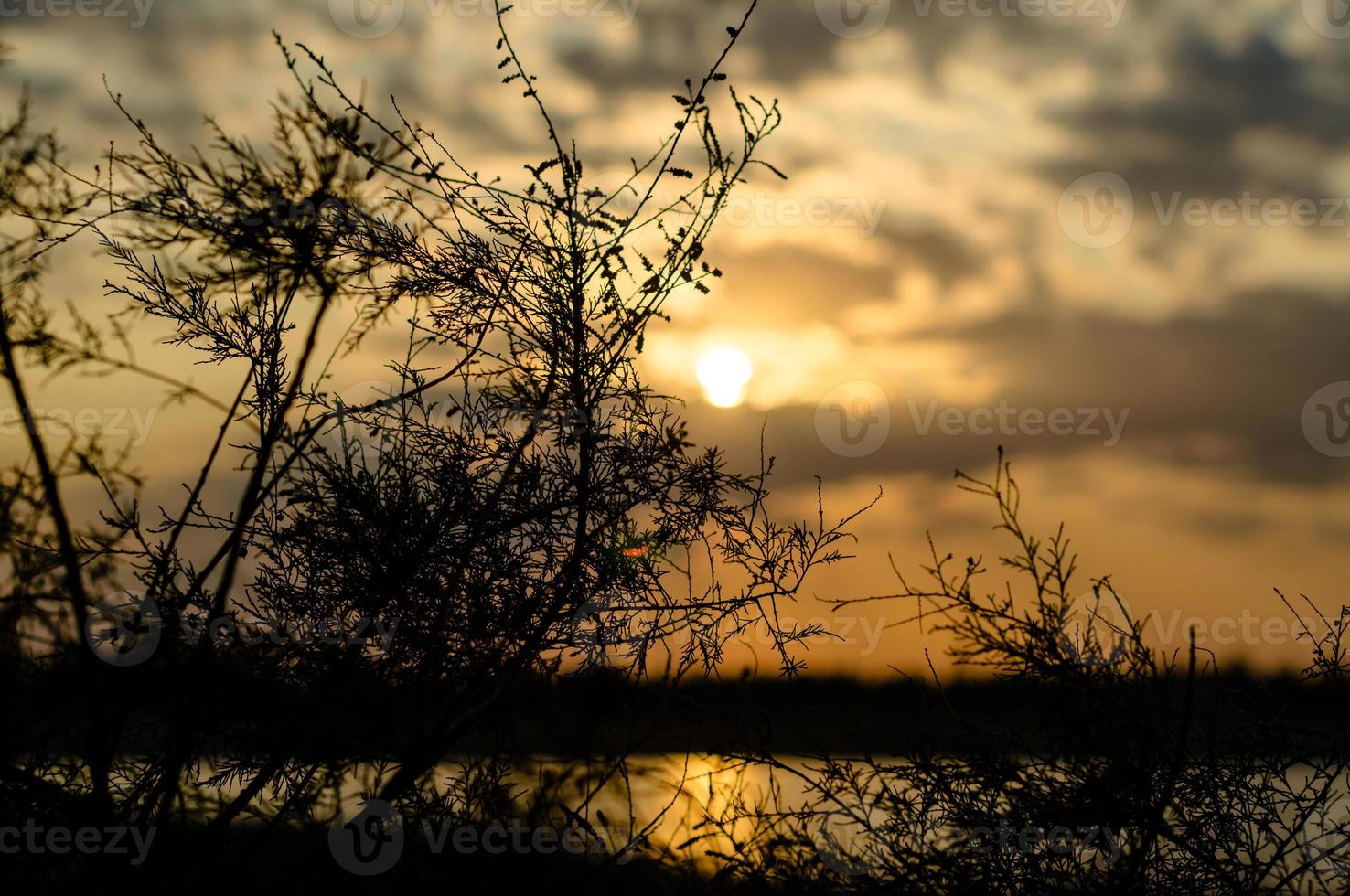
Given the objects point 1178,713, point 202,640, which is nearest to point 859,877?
point 1178,713

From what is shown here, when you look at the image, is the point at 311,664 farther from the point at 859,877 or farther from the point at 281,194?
the point at 859,877

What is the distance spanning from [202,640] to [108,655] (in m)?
0.61

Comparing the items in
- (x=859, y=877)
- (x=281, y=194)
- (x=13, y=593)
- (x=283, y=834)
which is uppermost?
(x=281, y=194)

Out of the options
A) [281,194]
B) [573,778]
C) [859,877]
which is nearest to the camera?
[573,778]

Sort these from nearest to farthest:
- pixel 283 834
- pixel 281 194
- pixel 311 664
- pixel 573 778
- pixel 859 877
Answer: pixel 573 778
pixel 281 194
pixel 283 834
pixel 311 664
pixel 859 877

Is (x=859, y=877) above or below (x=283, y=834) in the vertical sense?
below

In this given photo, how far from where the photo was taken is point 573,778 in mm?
3541

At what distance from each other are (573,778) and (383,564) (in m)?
2.42

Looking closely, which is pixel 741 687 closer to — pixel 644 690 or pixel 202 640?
pixel 644 690

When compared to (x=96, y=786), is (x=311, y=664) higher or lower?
higher

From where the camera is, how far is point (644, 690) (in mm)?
3762

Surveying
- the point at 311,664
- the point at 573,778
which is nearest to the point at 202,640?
the point at 311,664

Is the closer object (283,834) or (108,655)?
(108,655)

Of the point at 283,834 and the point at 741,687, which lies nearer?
the point at 741,687
